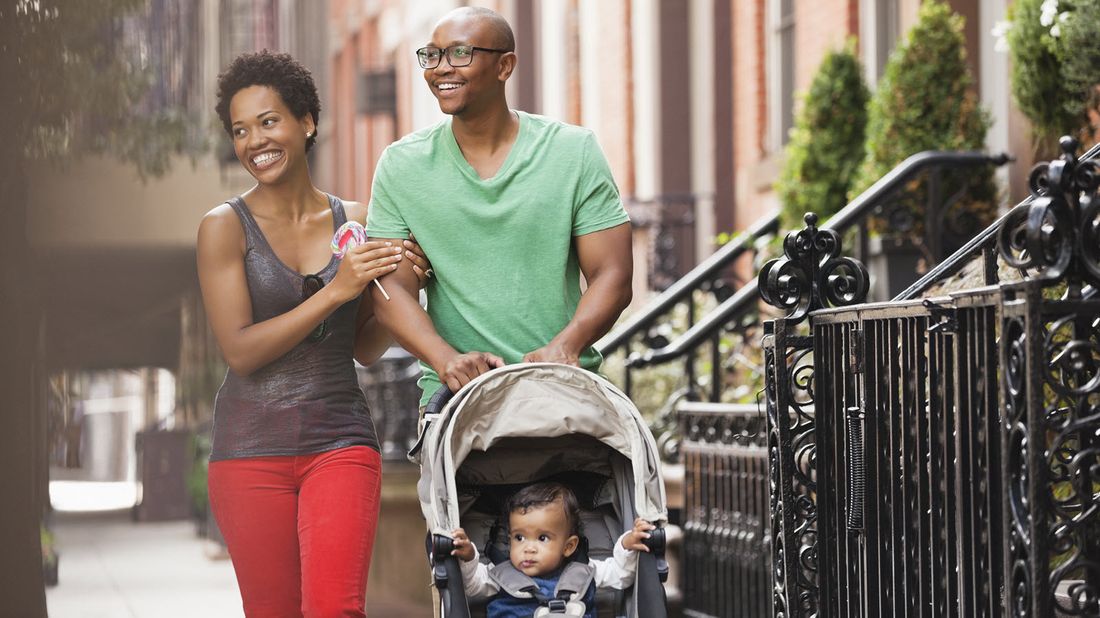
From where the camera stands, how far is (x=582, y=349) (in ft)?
15.3

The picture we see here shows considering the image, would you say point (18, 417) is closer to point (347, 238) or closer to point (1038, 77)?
point (347, 238)

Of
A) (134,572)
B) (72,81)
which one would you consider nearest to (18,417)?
(72,81)

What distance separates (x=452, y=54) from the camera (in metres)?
4.62

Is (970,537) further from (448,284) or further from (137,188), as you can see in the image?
(137,188)

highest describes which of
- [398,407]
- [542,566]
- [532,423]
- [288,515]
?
[532,423]

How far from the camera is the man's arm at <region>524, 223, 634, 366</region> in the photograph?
182 inches

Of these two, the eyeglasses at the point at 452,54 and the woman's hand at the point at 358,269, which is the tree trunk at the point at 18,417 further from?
the eyeglasses at the point at 452,54

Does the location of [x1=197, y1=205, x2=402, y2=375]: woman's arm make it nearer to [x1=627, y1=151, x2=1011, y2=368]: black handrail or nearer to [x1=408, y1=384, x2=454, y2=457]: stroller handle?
[x1=408, y1=384, x2=454, y2=457]: stroller handle

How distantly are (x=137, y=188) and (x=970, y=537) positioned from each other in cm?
446

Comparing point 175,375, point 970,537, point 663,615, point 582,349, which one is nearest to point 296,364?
point 582,349

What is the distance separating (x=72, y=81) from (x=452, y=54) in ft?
8.72

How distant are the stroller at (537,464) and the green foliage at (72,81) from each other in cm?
262

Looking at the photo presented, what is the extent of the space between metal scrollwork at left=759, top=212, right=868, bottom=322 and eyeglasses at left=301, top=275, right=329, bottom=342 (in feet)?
5.35

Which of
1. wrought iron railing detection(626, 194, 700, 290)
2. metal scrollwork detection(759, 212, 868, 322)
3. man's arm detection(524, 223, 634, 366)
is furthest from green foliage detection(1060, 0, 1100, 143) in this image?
wrought iron railing detection(626, 194, 700, 290)
